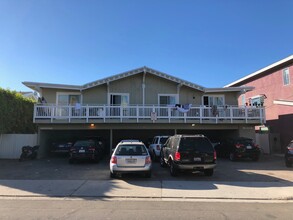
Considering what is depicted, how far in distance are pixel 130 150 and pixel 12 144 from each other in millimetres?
12216

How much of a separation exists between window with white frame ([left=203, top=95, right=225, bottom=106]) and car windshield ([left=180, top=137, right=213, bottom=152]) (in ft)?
44.0

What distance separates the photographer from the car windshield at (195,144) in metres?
12.2

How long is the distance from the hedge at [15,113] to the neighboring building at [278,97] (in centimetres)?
1996

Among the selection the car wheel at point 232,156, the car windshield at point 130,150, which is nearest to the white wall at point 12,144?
the car windshield at point 130,150

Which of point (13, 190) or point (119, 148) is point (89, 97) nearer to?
point (119, 148)

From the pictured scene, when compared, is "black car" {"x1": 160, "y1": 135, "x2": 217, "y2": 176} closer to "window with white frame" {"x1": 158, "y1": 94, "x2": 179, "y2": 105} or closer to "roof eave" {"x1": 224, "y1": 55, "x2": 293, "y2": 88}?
"window with white frame" {"x1": 158, "y1": 94, "x2": 179, "y2": 105}

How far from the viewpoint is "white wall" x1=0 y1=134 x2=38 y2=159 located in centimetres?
1994

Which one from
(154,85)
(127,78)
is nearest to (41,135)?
(127,78)

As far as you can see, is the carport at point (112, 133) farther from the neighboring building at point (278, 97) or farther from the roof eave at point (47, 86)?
the neighboring building at point (278, 97)

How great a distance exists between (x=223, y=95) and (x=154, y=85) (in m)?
6.51

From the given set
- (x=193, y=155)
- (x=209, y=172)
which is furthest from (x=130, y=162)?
(x=209, y=172)

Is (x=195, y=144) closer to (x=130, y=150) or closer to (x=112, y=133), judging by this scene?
(x=130, y=150)

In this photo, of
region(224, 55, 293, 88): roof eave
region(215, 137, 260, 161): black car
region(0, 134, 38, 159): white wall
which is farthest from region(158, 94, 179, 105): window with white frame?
region(0, 134, 38, 159): white wall

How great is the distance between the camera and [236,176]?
12.8 meters
